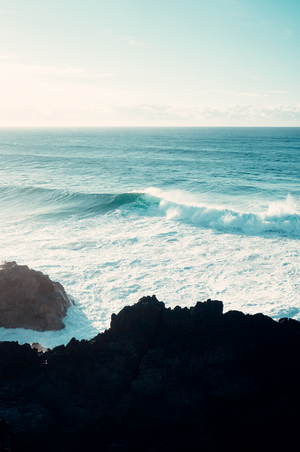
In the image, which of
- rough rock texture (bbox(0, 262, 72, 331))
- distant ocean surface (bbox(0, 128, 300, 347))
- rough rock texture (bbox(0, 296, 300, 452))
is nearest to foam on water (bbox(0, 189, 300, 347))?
distant ocean surface (bbox(0, 128, 300, 347))

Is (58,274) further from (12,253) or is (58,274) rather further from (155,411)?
(155,411)

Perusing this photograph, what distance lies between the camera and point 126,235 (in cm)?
1631

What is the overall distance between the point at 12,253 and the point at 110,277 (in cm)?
483

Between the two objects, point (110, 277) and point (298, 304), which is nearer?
point (298, 304)

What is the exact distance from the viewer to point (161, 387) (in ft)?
14.3

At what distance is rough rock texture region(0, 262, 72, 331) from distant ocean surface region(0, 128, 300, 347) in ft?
0.89

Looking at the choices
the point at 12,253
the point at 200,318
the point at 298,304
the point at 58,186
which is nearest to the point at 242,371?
the point at 200,318

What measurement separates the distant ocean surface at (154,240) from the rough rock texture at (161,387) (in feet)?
11.3

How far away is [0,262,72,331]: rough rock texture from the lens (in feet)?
27.1

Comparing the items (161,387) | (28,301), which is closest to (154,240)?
(28,301)

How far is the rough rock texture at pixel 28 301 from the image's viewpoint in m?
8.27

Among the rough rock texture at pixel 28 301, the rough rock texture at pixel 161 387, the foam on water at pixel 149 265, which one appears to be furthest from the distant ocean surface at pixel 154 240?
the rough rock texture at pixel 161 387

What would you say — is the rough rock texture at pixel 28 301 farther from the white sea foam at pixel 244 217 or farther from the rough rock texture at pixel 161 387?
the white sea foam at pixel 244 217

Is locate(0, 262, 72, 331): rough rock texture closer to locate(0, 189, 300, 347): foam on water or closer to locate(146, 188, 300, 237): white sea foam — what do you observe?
locate(0, 189, 300, 347): foam on water
